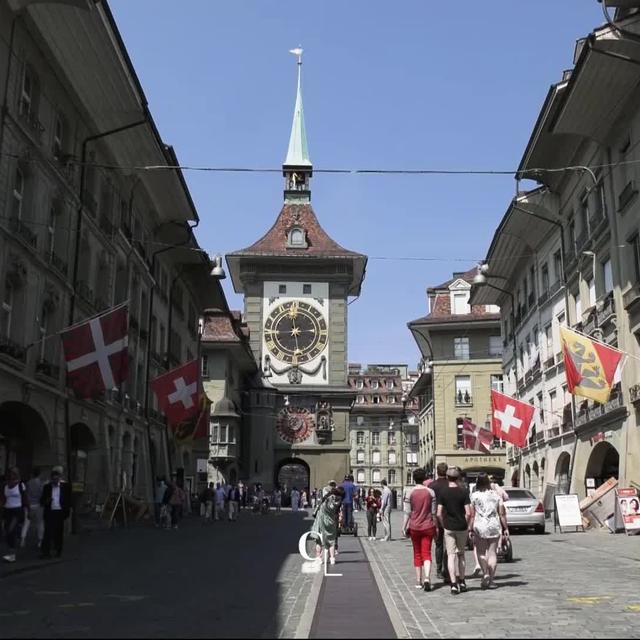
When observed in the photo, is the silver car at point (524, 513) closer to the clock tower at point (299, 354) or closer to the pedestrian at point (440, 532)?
the pedestrian at point (440, 532)

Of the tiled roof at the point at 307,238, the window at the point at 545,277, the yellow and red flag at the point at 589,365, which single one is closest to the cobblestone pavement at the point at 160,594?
the yellow and red flag at the point at 589,365

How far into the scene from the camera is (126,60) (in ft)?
86.1

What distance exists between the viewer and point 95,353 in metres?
21.3

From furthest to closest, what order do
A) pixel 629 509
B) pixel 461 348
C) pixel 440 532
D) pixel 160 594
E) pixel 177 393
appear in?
1. pixel 461 348
2. pixel 177 393
3. pixel 629 509
4. pixel 440 532
5. pixel 160 594

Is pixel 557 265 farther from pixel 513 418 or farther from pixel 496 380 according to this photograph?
pixel 496 380

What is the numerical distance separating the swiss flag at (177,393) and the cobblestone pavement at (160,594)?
8.09 m

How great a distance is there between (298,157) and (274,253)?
15.9 metres

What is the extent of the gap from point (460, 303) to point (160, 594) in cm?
5809

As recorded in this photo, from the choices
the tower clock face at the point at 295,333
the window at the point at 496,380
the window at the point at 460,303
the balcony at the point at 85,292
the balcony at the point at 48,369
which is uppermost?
the window at the point at 460,303

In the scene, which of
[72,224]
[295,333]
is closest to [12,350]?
[72,224]

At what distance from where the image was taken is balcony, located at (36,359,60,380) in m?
23.7

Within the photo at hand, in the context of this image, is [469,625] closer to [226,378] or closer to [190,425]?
[190,425]

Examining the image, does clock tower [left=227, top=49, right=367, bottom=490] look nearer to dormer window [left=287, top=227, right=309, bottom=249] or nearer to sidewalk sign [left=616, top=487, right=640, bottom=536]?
dormer window [left=287, top=227, right=309, bottom=249]

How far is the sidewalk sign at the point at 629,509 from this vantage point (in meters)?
25.0
